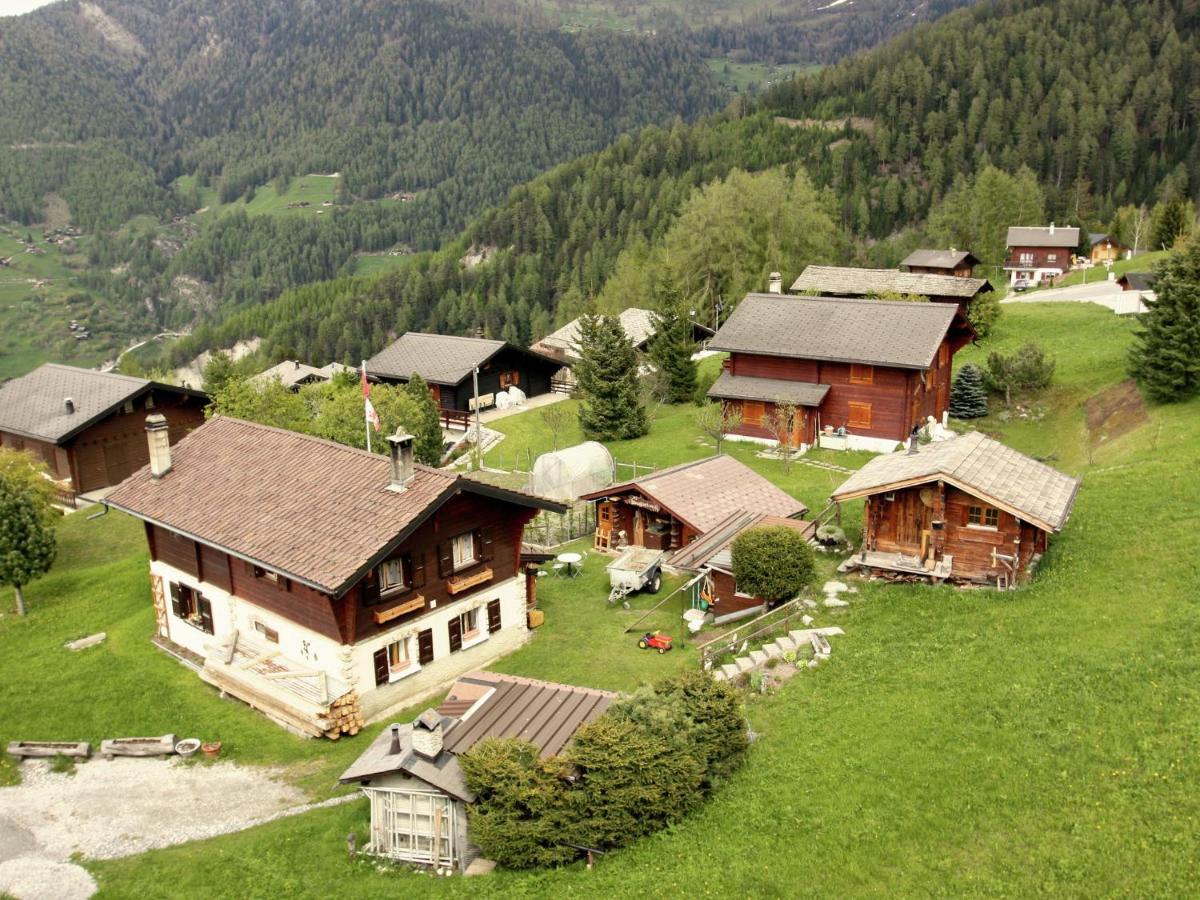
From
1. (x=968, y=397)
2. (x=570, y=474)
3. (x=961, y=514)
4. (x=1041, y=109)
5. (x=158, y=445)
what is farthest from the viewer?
(x=1041, y=109)

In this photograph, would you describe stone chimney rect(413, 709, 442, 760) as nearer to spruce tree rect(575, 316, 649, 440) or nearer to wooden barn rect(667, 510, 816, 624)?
wooden barn rect(667, 510, 816, 624)

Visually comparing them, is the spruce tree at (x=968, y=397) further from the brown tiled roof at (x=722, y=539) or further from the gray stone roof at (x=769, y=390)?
the brown tiled roof at (x=722, y=539)

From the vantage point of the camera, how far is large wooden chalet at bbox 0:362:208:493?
45.7 m

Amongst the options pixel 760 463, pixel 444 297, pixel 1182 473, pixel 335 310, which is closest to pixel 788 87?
pixel 444 297

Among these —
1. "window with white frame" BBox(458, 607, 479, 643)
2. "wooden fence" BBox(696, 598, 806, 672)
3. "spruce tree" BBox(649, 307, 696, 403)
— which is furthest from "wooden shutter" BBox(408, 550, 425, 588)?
"spruce tree" BBox(649, 307, 696, 403)

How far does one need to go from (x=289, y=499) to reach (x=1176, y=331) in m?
33.5

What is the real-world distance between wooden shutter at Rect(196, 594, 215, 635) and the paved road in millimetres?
51643

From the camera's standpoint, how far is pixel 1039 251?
306ft

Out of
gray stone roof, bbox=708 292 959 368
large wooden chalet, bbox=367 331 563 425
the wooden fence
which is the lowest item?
large wooden chalet, bbox=367 331 563 425

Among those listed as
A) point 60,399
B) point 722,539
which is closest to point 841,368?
point 722,539

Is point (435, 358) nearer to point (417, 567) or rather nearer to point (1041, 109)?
point (417, 567)

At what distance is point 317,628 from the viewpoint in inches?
976

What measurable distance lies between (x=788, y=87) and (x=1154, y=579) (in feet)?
576

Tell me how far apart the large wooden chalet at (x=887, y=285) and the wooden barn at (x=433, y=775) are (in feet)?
149
